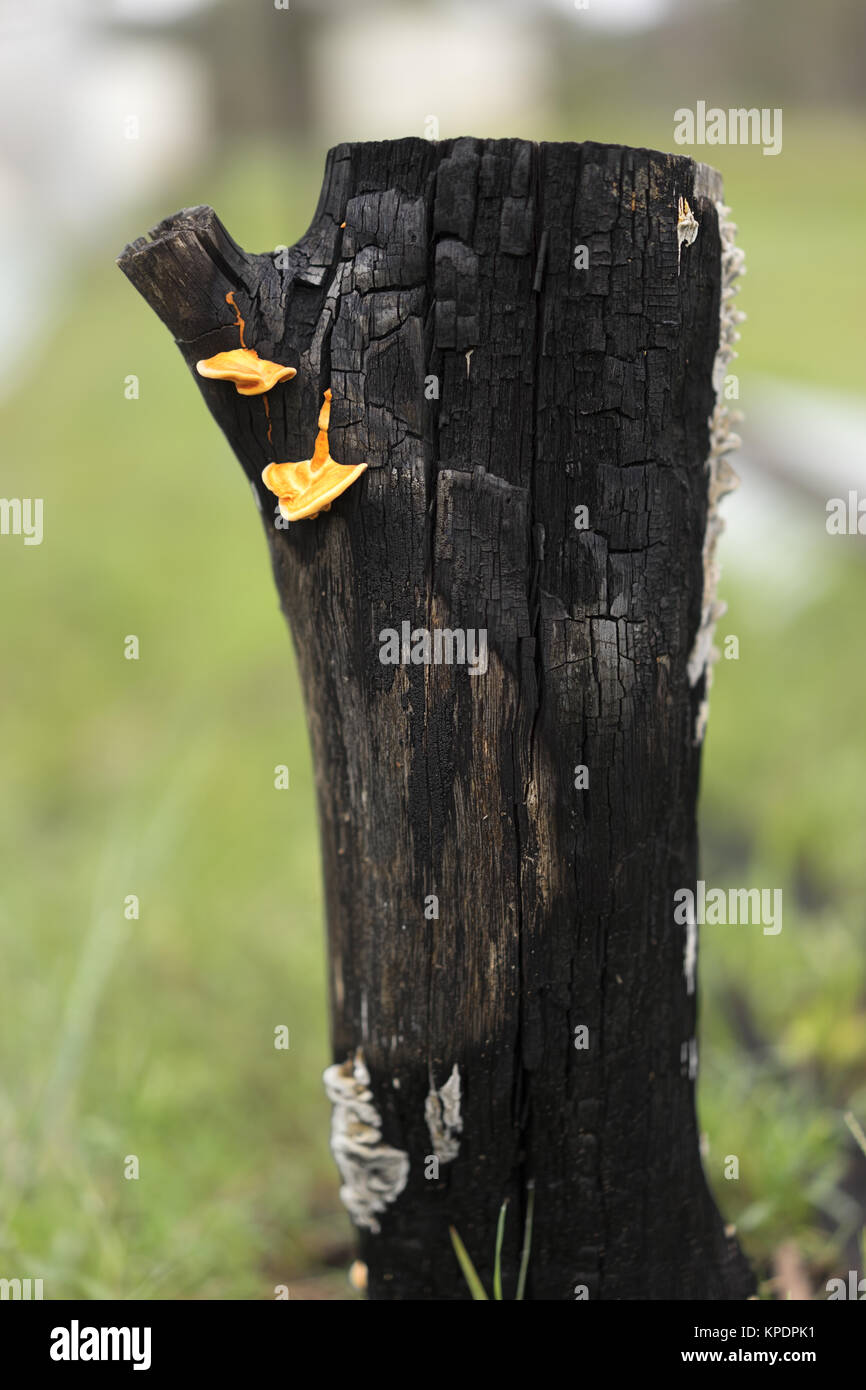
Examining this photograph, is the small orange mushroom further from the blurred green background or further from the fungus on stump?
the blurred green background

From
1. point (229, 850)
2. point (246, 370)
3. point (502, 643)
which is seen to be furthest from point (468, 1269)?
point (229, 850)

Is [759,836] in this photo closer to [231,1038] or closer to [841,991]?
[841,991]

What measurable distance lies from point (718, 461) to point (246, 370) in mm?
718

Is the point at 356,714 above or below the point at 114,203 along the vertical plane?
below

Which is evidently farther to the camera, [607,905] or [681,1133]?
[681,1133]

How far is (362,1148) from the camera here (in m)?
1.60

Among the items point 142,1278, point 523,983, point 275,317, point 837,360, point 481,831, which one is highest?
point 837,360

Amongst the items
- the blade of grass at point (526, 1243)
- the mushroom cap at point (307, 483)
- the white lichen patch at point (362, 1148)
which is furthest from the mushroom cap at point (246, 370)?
the blade of grass at point (526, 1243)

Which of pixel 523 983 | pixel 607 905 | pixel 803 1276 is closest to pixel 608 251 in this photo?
pixel 607 905

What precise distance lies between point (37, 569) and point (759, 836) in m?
5.95

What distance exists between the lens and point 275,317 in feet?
4.54

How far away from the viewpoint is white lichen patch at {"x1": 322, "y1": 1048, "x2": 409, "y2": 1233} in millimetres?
1599

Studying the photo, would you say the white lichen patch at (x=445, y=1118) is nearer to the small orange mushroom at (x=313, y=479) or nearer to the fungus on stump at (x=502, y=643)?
the fungus on stump at (x=502, y=643)

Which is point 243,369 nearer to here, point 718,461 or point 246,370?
point 246,370
